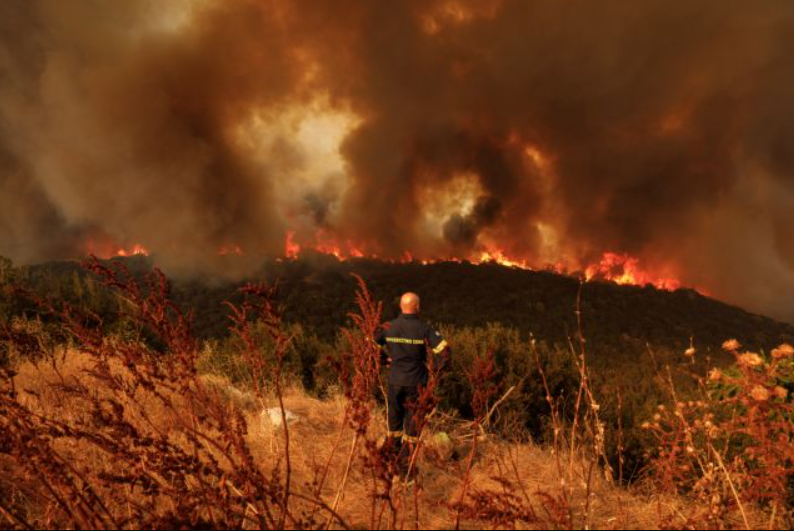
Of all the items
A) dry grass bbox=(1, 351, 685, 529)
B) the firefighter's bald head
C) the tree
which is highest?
the tree

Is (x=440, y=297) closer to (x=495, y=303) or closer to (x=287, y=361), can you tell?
(x=495, y=303)

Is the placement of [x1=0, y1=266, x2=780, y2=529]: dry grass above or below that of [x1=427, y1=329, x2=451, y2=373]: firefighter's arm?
below

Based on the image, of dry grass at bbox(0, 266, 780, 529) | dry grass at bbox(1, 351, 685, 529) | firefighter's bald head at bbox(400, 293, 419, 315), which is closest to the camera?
dry grass at bbox(0, 266, 780, 529)

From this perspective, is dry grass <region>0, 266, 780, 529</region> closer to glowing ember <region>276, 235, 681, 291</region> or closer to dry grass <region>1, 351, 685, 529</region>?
dry grass <region>1, 351, 685, 529</region>

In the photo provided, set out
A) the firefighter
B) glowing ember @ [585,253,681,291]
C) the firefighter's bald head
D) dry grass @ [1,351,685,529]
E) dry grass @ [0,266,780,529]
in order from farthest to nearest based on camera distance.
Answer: glowing ember @ [585,253,681,291]
the firefighter's bald head
the firefighter
dry grass @ [1,351,685,529]
dry grass @ [0,266,780,529]

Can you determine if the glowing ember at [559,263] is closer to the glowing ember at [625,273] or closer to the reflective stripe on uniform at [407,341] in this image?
the glowing ember at [625,273]

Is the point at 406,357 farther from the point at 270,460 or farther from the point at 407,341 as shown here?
the point at 270,460

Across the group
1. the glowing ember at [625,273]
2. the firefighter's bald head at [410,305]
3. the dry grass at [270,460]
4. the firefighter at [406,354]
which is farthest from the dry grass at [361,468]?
the glowing ember at [625,273]

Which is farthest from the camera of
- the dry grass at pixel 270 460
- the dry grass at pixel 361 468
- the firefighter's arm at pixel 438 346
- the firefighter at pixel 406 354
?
the firefighter at pixel 406 354

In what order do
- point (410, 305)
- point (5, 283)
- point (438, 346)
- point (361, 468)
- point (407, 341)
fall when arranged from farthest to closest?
point (5, 283), point (410, 305), point (407, 341), point (438, 346), point (361, 468)

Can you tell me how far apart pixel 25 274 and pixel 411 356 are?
1480 centimetres

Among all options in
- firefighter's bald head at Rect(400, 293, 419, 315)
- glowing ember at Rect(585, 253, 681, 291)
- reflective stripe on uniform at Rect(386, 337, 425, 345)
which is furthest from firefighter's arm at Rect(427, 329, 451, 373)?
glowing ember at Rect(585, 253, 681, 291)

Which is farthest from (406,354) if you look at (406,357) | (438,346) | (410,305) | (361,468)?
(361,468)

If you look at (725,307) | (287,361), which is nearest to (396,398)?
(287,361)
